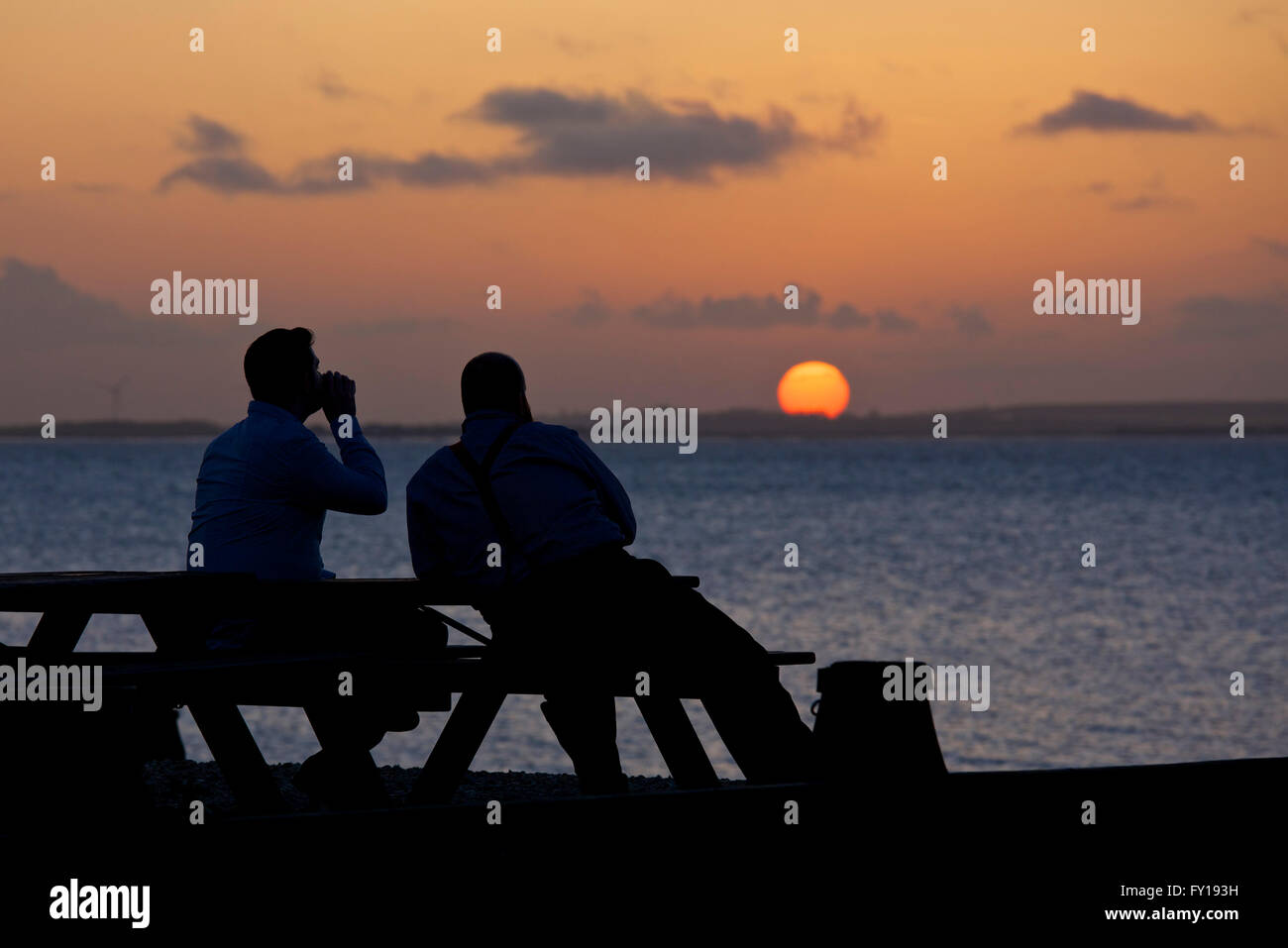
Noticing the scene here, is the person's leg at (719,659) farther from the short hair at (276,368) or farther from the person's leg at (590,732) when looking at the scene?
the short hair at (276,368)

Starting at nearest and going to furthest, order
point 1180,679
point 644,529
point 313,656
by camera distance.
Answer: point 313,656
point 1180,679
point 644,529

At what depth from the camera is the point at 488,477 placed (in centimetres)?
590

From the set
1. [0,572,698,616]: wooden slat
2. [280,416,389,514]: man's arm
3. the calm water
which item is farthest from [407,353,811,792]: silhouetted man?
the calm water

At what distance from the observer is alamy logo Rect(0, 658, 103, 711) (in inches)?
171

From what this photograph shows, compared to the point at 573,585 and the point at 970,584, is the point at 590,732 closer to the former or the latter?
the point at 573,585

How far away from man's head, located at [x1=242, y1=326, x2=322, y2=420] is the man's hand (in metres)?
0.08

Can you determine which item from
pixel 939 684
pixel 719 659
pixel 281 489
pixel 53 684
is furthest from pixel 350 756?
pixel 939 684

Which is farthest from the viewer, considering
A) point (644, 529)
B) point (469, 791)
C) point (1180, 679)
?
point (644, 529)
